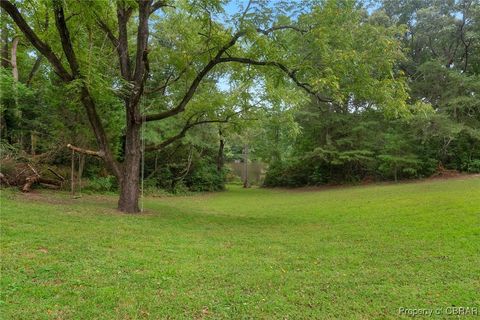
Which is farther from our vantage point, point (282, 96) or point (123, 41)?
point (282, 96)

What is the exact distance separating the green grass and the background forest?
2.87m

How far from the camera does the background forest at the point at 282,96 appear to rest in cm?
811

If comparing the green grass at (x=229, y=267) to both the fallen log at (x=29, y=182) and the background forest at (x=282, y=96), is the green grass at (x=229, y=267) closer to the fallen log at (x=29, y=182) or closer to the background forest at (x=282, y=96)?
the background forest at (x=282, y=96)

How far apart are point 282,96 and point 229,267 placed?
6619 mm

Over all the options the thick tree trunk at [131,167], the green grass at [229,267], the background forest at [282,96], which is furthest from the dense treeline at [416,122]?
the thick tree trunk at [131,167]

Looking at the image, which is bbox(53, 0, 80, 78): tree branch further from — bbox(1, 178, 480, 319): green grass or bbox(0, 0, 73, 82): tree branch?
bbox(1, 178, 480, 319): green grass

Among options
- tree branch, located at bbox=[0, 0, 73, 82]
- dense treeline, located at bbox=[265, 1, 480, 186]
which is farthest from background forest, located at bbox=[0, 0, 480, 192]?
tree branch, located at bbox=[0, 0, 73, 82]

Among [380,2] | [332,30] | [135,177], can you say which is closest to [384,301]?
[332,30]

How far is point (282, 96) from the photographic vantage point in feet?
33.7

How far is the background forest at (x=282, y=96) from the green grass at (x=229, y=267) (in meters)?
2.87

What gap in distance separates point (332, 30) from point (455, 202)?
5.30m

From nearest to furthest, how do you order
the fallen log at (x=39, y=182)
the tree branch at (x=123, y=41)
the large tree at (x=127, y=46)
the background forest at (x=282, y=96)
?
the large tree at (x=127, y=46) → the background forest at (x=282, y=96) → the tree branch at (x=123, y=41) → the fallen log at (x=39, y=182)

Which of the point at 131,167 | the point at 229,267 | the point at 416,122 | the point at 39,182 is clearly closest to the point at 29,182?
the point at 39,182

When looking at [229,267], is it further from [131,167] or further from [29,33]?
[29,33]
